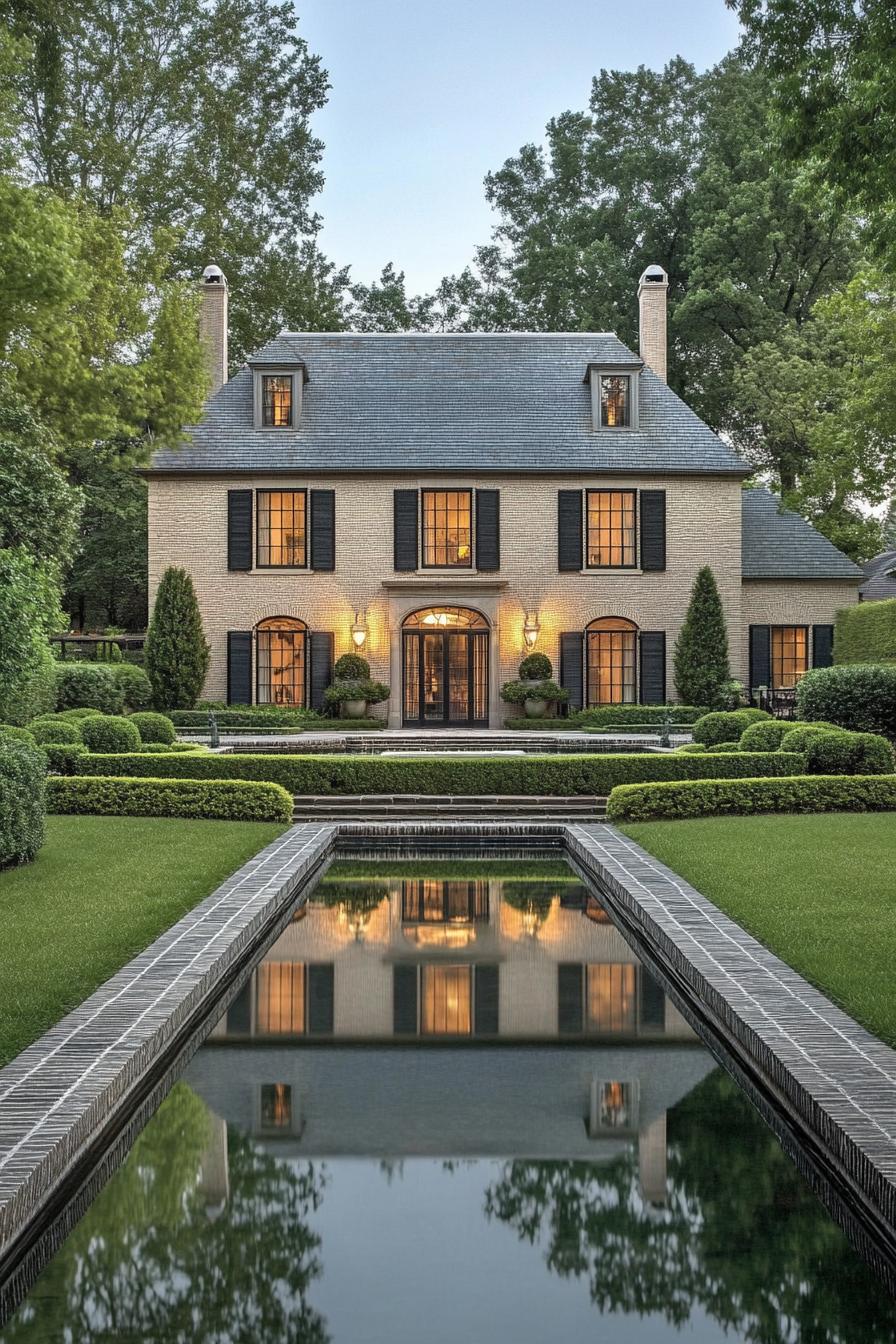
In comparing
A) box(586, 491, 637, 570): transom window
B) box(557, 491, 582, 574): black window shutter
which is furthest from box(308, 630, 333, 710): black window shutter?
box(586, 491, 637, 570): transom window

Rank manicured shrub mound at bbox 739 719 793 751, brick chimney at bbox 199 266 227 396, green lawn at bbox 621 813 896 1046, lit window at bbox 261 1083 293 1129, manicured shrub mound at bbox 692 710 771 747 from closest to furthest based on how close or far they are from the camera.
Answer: lit window at bbox 261 1083 293 1129, green lawn at bbox 621 813 896 1046, manicured shrub mound at bbox 739 719 793 751, manicured shrub mound at bbox 692 710 771 747, brick chimney at bbox 199 266 227 396

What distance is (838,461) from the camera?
90.6 ft

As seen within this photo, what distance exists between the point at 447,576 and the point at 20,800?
17.8m

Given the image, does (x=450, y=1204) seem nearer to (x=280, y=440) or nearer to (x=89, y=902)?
(x=89, y=902)

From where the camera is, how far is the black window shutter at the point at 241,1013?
Answer: 7191 millimetres

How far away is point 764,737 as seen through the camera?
58.9 feet

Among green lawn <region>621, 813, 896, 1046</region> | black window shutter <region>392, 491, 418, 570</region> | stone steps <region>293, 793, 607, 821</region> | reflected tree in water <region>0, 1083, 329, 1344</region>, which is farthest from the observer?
black window shutter <region>392, 491, 418, 570</region>

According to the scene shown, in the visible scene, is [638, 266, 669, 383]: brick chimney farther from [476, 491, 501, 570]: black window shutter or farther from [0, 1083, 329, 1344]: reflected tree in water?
[0, 1083, 329, 1344]: reflected tree in water

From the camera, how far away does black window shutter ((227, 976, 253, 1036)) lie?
7191mm

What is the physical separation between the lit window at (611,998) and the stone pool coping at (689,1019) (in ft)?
0.87

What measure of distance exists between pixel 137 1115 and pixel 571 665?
2244cm

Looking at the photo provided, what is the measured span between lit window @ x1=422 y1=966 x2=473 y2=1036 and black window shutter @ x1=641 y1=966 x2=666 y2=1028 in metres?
1.07

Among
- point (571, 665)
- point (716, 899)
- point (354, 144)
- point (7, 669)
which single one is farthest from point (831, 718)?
point (354, 144)

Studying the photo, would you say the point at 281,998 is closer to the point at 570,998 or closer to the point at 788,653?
the point at 570,998
